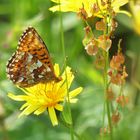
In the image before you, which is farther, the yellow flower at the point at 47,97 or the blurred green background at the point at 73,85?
the blurred green background at the point at 73,85

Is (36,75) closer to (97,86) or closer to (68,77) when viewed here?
(68,77)

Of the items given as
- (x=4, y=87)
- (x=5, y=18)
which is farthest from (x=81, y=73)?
(x=5, y=18)

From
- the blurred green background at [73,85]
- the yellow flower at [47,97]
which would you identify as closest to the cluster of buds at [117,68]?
the yellow flower at [47,97]

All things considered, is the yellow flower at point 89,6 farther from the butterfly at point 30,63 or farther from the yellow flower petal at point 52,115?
the yellow flower petal at point 52,115

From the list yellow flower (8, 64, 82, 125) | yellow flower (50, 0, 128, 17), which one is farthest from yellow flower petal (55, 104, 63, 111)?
yellow flower (50, 0, 128, 17)

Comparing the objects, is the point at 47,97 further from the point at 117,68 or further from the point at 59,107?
the point at 117,68

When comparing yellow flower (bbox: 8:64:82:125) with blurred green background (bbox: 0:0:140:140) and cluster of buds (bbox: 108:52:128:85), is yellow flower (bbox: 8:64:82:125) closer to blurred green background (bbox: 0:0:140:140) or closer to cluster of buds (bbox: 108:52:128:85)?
cluster of buds (bbox: 108:52:128:85)

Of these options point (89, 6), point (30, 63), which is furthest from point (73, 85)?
point (89, 6)
